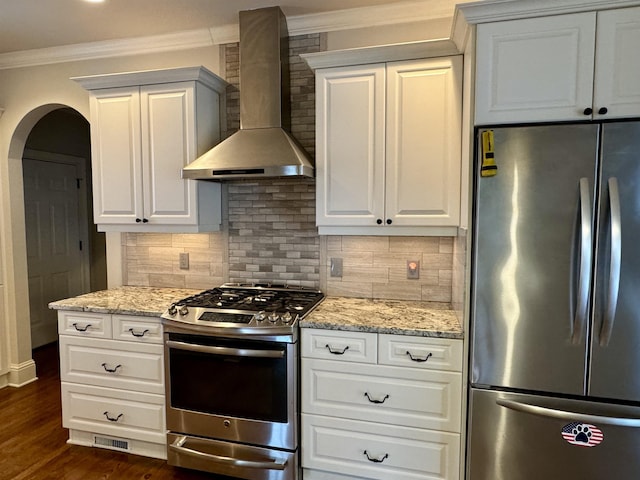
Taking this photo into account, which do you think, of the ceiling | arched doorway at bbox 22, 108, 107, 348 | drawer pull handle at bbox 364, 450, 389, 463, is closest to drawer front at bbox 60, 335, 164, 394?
drawer pull handle at bbox 364, 450, 389, 463

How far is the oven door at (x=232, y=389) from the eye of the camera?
2.14 m

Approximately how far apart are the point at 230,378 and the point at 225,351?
165 mm

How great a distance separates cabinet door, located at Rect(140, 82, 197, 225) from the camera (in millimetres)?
2623

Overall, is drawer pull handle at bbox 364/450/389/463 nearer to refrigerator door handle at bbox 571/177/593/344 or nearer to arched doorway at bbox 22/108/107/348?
refrigerator door handle at bbox 571/177/593/344

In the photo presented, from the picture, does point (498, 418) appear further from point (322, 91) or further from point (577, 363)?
point (322, 91)

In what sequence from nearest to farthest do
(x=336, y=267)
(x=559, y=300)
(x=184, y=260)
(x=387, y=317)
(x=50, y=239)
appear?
(x=559, y=300)
(x=387, y=317)
(x=336, y=267)
(x=184, y=260)
(x=50, y=239)

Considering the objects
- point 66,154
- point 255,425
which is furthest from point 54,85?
point 255,425

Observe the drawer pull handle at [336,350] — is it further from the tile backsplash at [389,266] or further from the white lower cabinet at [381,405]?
the tile backsplash at [389,266]

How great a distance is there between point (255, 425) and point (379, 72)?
201 centimetres

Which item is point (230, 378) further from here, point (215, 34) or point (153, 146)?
point (215, 34)

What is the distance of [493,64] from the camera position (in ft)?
5.78

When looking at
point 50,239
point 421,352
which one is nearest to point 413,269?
point 421,352

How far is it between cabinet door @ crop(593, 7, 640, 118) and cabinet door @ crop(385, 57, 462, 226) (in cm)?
64

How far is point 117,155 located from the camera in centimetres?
276
